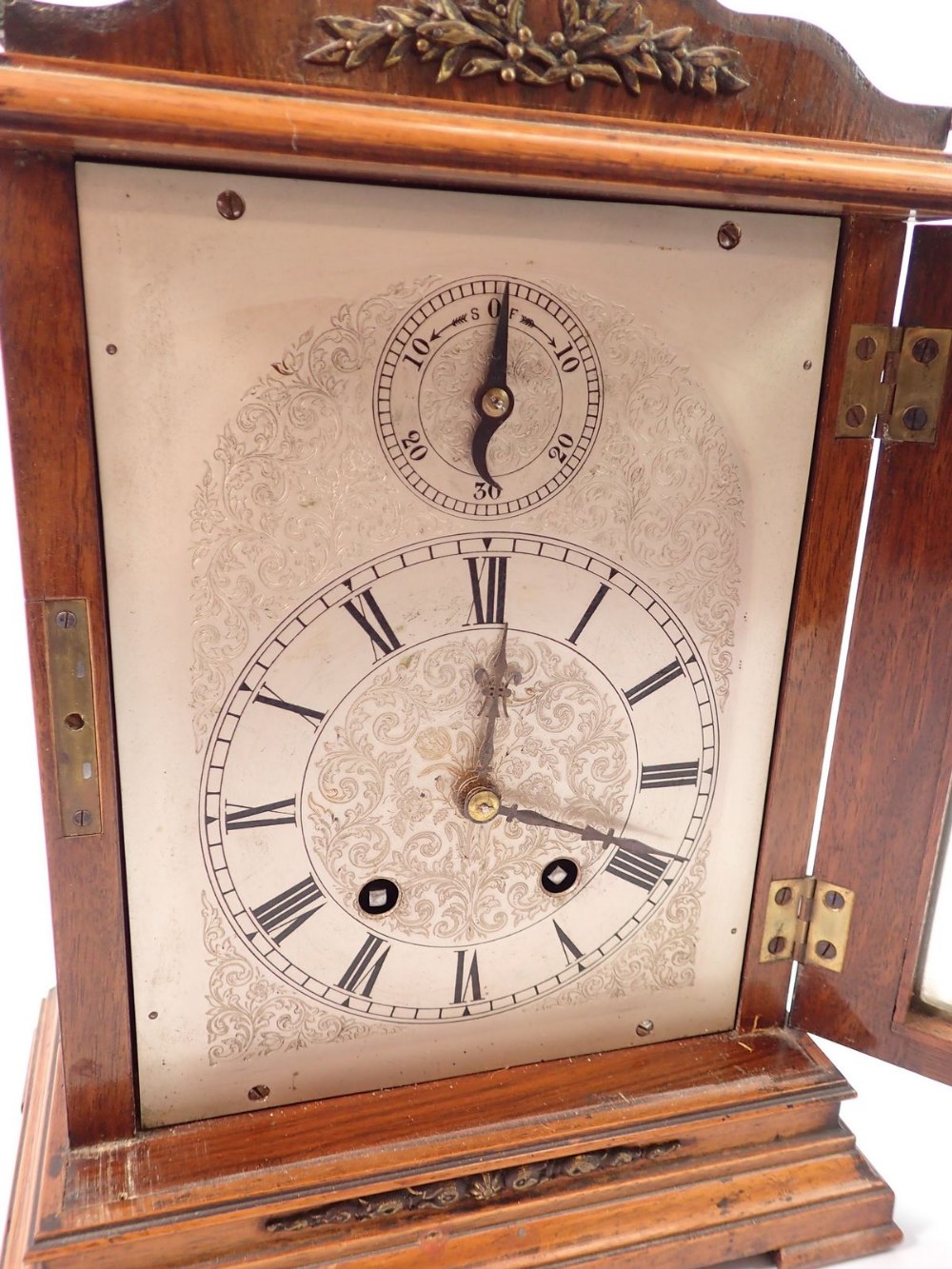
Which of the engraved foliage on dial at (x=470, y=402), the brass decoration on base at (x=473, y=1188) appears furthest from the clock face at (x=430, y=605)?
the brass decoration on base at (x=473, y=1188)

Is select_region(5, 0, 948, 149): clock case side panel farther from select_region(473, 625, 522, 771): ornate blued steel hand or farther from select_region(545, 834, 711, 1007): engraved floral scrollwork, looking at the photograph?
select_region(545, 834, 711, 1007): engraved floral scrollwork

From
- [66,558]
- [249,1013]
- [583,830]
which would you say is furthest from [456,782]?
[66,558]

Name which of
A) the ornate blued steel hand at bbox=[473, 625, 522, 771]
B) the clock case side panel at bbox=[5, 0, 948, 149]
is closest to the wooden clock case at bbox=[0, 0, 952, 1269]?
the clock case side panel at bbox=[5, 0, 948, 149]

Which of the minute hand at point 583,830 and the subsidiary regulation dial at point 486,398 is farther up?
the subsidiary regulation dial at point 486,398

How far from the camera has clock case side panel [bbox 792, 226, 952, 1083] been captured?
1004mm

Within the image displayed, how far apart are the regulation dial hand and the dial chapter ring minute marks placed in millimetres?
84

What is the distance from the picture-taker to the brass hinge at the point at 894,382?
0.97 meters

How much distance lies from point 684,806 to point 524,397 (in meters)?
0.44

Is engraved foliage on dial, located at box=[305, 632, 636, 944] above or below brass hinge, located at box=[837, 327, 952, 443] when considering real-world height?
below

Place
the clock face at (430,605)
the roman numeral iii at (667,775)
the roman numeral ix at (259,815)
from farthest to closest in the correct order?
the roman numeral iii at (667,775), the roman numeral ix at (259,815), the clock face at (430,605)

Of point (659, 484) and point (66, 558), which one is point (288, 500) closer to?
point (66, 558)

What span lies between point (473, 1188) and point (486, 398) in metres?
0.70

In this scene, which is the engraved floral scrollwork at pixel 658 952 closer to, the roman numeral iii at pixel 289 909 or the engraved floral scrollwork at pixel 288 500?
the roman numeral iii at pixel 289 909

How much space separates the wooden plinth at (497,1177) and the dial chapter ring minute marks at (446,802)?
111 mm
